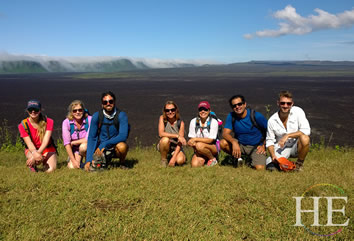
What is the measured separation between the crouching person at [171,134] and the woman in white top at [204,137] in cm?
30

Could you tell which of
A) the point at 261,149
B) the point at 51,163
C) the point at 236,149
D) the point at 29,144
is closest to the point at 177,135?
the point at 236,149

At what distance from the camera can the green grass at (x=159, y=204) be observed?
141 inches

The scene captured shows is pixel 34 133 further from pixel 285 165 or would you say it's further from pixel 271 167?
pixel 285 165

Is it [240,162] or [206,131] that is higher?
[206,131]

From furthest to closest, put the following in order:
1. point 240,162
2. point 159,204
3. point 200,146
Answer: point 240,162
point 200,146
point 159,204

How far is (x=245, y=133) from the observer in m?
6.41

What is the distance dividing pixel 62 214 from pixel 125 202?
936 millimetres

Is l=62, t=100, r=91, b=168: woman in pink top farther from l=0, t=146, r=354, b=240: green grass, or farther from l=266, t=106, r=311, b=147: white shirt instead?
l=266, t=106, r=311, b=147: white shirt

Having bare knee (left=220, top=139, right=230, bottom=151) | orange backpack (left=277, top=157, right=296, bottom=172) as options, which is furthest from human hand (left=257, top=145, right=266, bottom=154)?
bare knee (left=220, top=139, right=230, bottom=151)

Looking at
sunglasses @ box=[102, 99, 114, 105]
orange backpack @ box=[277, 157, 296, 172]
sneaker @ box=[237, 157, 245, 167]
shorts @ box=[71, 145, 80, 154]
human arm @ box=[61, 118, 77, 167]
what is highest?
sunglasses @ box=[102, 99, 114, 105]

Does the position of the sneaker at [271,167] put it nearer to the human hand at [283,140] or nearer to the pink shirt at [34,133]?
the human hand at [283,140]

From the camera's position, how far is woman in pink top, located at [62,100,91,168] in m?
6.16

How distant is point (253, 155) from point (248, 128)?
0.66 metres

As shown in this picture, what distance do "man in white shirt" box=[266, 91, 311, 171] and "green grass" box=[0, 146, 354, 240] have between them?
554mm
